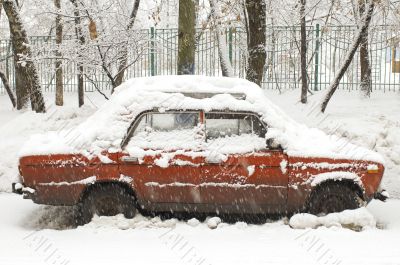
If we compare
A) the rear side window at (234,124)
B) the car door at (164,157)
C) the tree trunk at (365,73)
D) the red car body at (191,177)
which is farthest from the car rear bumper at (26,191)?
the tree trunk at (365,73)

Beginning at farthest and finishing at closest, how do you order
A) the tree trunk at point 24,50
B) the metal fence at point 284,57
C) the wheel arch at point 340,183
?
the metal fence at point 284,57, the tree trunk at point 24,50, the wheel arch at point 340,183

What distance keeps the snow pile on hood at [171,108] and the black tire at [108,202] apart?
481mm

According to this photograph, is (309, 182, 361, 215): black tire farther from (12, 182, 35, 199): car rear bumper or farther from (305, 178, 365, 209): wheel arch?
(12, 182, 35, 199): car rear bumper

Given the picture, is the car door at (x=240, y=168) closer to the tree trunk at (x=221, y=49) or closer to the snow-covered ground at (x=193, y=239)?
the snow-covered ground at (x=193, y=239)

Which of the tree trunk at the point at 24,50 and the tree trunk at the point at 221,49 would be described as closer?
the tree trunk at the point at 24,50

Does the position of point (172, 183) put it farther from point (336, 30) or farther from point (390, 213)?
point (336, 30)

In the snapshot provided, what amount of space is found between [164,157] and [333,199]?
217 centimetres

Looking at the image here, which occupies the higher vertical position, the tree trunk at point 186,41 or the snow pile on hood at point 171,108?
the tree trunk at point 186,41

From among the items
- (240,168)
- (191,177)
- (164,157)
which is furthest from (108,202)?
(240,168)

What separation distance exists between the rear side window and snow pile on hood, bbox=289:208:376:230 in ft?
3.61

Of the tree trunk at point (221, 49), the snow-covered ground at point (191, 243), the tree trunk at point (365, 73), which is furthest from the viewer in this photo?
the tree trunk at point (365, 73)

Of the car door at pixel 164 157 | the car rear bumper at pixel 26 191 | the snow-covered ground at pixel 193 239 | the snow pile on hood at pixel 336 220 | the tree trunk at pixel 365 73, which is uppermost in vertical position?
the tree trunk at pixel 365 73

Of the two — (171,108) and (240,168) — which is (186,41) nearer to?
(171,108)

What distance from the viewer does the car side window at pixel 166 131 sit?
6543 millimetres
